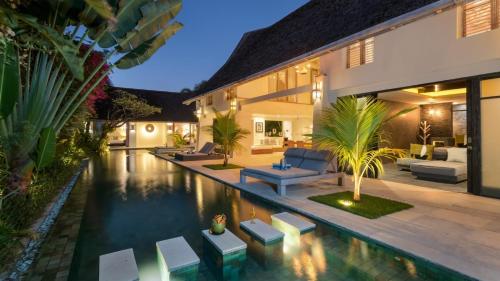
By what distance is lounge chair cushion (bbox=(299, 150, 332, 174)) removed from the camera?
6.60 metres

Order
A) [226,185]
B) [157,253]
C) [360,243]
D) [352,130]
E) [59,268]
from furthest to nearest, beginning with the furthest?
1. [226,185]
2. [352,130]
3. [360,243]
4. [157,253]
5. [59,268]

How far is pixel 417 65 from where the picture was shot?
22.4 feet

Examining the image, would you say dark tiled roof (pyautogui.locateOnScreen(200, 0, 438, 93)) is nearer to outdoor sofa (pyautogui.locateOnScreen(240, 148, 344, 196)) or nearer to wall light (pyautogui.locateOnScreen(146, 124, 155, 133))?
outdoor sofa (pyautogui.locateOnScreen(240, 148, 344, 196))

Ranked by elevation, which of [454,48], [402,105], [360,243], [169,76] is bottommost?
[360,243]

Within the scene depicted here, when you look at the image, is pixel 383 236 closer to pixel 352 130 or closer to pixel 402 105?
pixel 352 130

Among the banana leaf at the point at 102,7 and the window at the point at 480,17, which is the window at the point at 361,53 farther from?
the banana leaf at the point at 102,7

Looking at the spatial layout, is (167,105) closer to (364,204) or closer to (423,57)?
(423,57)

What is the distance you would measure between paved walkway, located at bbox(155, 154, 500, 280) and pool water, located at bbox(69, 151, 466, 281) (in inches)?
8.8

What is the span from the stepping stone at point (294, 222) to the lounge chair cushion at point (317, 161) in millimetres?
2527

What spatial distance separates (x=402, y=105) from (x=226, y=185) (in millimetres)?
9076

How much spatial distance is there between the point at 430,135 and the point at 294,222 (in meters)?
11.2

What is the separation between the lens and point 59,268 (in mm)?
2842

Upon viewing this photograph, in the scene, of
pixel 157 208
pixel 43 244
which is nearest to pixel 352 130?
pixel 157 208

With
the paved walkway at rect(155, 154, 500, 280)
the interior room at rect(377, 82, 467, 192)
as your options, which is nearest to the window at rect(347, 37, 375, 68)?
the interior room at rect(377, 82, 467, 192)
